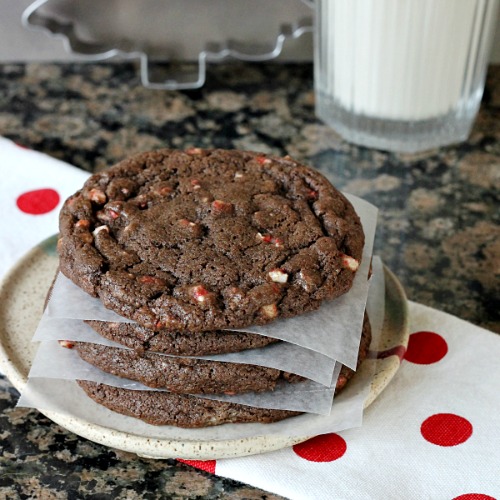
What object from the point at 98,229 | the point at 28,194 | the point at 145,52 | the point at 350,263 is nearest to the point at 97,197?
the point at 98,229

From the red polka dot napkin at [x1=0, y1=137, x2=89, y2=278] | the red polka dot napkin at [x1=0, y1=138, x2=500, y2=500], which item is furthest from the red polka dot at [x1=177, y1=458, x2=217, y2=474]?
the red polka dot napkin at [x1=0, y1=137, x2=89, y2=278]

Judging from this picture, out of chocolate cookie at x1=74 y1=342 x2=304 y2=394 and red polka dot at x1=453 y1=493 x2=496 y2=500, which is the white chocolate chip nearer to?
chocolate cookie at x1=74 y1=342 x2=304 y2=394

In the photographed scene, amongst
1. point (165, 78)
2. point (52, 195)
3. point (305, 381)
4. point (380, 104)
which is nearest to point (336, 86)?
point (380, 104)

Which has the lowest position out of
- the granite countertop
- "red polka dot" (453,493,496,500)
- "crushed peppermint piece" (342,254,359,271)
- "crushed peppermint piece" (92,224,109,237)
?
the granite countertop

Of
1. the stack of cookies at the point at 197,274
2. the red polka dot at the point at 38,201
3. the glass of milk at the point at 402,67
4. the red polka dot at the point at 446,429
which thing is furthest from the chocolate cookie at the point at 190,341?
the glass of milk at the point at 402,67

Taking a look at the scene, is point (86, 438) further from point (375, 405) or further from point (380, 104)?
point (380, 104)

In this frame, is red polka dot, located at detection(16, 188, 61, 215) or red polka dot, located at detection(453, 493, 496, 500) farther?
red polka dot, located at detection(16, 188, 61, 215)

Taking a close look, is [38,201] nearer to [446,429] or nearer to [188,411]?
[188,411]
